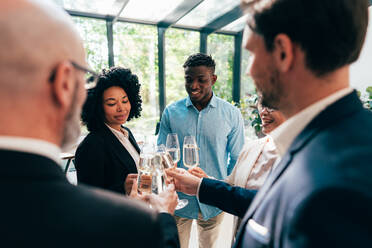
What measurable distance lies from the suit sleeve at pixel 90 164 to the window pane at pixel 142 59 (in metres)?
3.41

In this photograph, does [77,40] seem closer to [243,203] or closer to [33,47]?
[33,47]

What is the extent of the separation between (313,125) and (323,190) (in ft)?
0.82

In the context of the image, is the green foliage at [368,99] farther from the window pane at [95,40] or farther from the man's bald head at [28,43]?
the window pane at [95,40]

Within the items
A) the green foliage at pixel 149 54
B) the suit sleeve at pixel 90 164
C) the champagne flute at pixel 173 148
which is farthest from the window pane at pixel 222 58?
the suit sleeve at pixel 90 164

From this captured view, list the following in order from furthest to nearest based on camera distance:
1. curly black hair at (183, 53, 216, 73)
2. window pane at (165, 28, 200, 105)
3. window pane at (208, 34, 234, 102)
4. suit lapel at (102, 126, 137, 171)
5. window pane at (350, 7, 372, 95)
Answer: window pane at (208, 34, 234, 102) < window pane at (165, 28, 200, 105) < window pane at (350, 7, 372, 95) < curly black hair at (183, 53, 216, 73) < suit lapel at (102, 126, 137, 171)

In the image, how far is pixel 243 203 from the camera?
4.23 ft

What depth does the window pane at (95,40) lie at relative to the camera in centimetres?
482

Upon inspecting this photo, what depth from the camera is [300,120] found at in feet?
2.47

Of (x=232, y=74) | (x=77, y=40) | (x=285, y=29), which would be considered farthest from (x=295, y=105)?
(x=232, y=74)

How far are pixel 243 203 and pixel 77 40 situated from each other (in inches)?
45.3

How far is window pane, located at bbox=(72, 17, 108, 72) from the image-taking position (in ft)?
15.8

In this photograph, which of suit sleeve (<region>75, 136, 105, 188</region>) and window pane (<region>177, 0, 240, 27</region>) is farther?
window pane (<region>177, 0, 240, 27</region>)

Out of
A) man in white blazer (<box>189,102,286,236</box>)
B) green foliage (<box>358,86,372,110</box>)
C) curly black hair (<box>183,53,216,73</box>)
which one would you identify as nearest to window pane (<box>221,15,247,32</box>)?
green foliage (<box>358,86,372,110</box>)

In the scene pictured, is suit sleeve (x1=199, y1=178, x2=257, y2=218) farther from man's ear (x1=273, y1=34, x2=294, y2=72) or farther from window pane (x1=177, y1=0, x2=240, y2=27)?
window pane (x1=177, y1=0, x2=240, y2=27)
